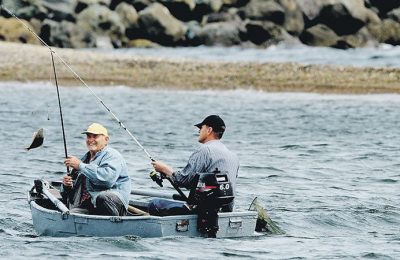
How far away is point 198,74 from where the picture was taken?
43.7 metres

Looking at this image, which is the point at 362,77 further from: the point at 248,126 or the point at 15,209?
the point at 15,209

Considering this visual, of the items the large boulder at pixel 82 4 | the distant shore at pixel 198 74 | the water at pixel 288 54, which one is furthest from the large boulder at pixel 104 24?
the distant shore at pixel 198 74

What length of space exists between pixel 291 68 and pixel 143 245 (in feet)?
102

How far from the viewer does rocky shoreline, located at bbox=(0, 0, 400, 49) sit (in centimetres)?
5678

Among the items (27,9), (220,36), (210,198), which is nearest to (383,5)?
(220,36)

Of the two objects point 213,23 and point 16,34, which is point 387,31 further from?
point 16,34

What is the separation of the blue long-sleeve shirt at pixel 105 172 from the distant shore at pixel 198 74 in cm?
2644

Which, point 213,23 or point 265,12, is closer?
point 265,12

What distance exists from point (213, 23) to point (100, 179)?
1770 inches

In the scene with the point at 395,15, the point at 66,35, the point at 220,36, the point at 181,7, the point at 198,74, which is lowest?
the point at 198,74

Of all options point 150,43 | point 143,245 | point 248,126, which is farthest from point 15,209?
point 150,43

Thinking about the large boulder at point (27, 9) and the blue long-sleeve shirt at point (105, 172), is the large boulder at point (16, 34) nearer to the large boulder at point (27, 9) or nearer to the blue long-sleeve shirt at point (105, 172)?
the large boulder at point (27, 9)

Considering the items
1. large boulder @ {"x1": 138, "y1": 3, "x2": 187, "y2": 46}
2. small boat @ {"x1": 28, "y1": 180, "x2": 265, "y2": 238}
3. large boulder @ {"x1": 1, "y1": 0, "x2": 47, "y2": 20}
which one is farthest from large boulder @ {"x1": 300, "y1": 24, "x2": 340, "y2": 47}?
small boat @ {"x1": 28, "y1": 180, "x2": 265, "y2": 238}

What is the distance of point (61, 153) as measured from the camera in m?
25.9
